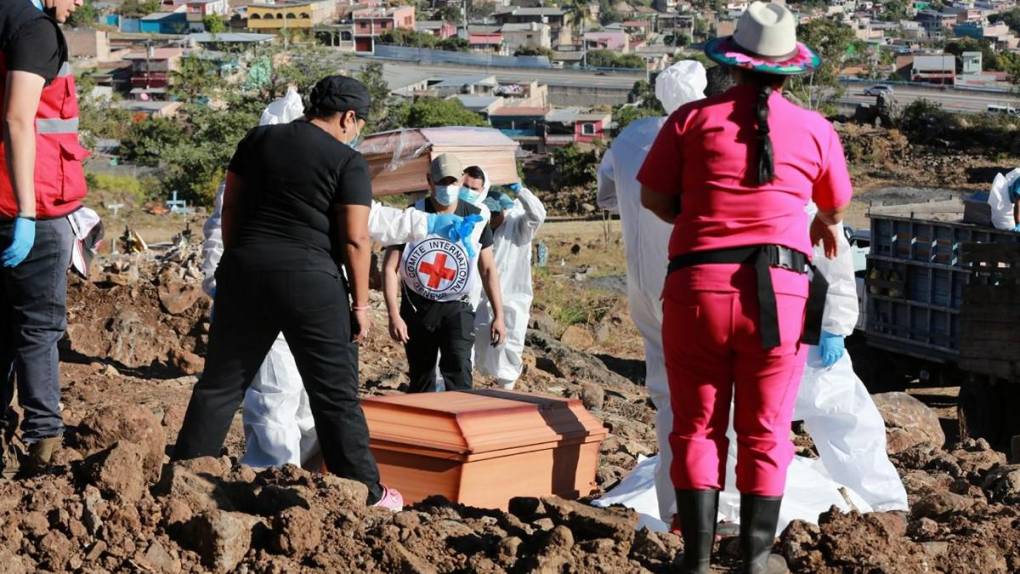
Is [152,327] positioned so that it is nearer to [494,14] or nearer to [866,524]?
[866,524]

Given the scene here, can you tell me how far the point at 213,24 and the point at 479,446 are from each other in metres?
106

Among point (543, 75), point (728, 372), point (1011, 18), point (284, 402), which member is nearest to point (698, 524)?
point (728, 372)

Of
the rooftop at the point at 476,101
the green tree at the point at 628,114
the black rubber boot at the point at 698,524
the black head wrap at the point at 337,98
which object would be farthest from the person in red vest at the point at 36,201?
the rooftop at the point at 476,101

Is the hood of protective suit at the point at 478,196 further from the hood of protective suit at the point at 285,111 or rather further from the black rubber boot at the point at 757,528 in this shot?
the black rubber boot at the point at 757,528

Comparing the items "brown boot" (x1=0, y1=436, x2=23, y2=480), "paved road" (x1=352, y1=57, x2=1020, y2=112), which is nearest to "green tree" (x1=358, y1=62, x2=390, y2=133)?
"paved road" (x1=352, y1=57, x2=1020, y2=112)

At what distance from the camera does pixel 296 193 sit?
16.3ft

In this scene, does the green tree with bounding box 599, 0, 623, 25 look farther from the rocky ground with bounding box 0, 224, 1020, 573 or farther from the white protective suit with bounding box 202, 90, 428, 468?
the rocky ground with bounding box 0, 224, 1020, 573

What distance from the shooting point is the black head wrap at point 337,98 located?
5.09 meters

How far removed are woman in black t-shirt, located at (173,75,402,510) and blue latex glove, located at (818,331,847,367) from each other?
5.14ft

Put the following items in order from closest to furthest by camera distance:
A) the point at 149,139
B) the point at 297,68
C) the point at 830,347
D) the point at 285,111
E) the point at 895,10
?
the point at 830,347
the point at 285,111
the point at 297,68
the point at 149,139
the point at 895,10

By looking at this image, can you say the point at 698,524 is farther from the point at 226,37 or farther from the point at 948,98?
the point at 226,37

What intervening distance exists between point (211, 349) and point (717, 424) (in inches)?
68.3

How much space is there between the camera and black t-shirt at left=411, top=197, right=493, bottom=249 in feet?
25.1

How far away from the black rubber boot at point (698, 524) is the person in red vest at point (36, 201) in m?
2.21
